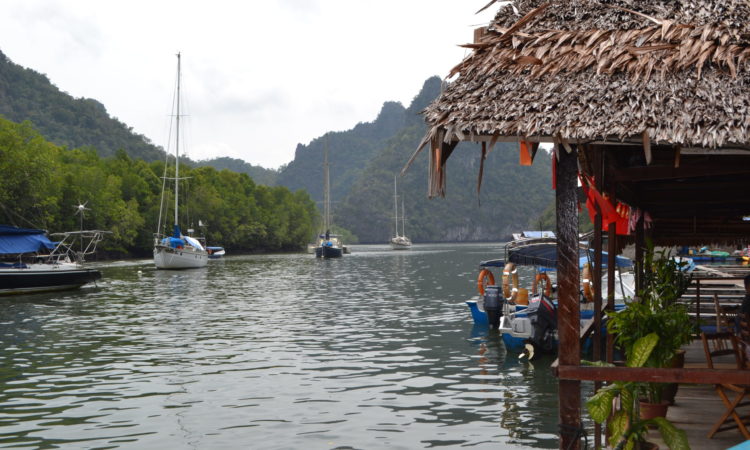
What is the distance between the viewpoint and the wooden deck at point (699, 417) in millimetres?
6796

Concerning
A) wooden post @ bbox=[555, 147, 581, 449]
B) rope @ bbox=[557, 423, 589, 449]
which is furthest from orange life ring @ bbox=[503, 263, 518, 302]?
wooden post @ bbox=[555, 147, 581, 449]

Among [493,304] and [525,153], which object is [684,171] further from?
[493,304]

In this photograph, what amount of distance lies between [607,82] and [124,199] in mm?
87166

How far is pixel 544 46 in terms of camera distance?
252 inches

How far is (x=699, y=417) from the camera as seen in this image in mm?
7668

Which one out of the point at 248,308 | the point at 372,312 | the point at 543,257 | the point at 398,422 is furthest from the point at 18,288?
the point at 398,422

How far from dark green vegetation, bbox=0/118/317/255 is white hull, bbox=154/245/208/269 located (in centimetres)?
1106

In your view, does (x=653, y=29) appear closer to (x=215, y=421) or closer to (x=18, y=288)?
(x=215, y=421)

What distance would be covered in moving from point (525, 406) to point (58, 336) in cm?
1455

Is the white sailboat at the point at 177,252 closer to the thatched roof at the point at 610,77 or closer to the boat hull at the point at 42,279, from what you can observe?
the boat hull at the point at 42,279

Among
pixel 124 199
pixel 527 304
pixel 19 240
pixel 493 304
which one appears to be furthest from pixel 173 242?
pixel 527 304

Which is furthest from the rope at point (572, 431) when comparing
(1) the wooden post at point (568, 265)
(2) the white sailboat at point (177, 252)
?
(2) the white sailboat at point (177, 252)

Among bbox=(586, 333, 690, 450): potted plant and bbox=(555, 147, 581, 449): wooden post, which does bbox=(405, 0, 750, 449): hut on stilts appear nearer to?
bbox=(555, 147, 581, 449): wooden post

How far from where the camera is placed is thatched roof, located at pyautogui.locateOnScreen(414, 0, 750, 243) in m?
5.60
